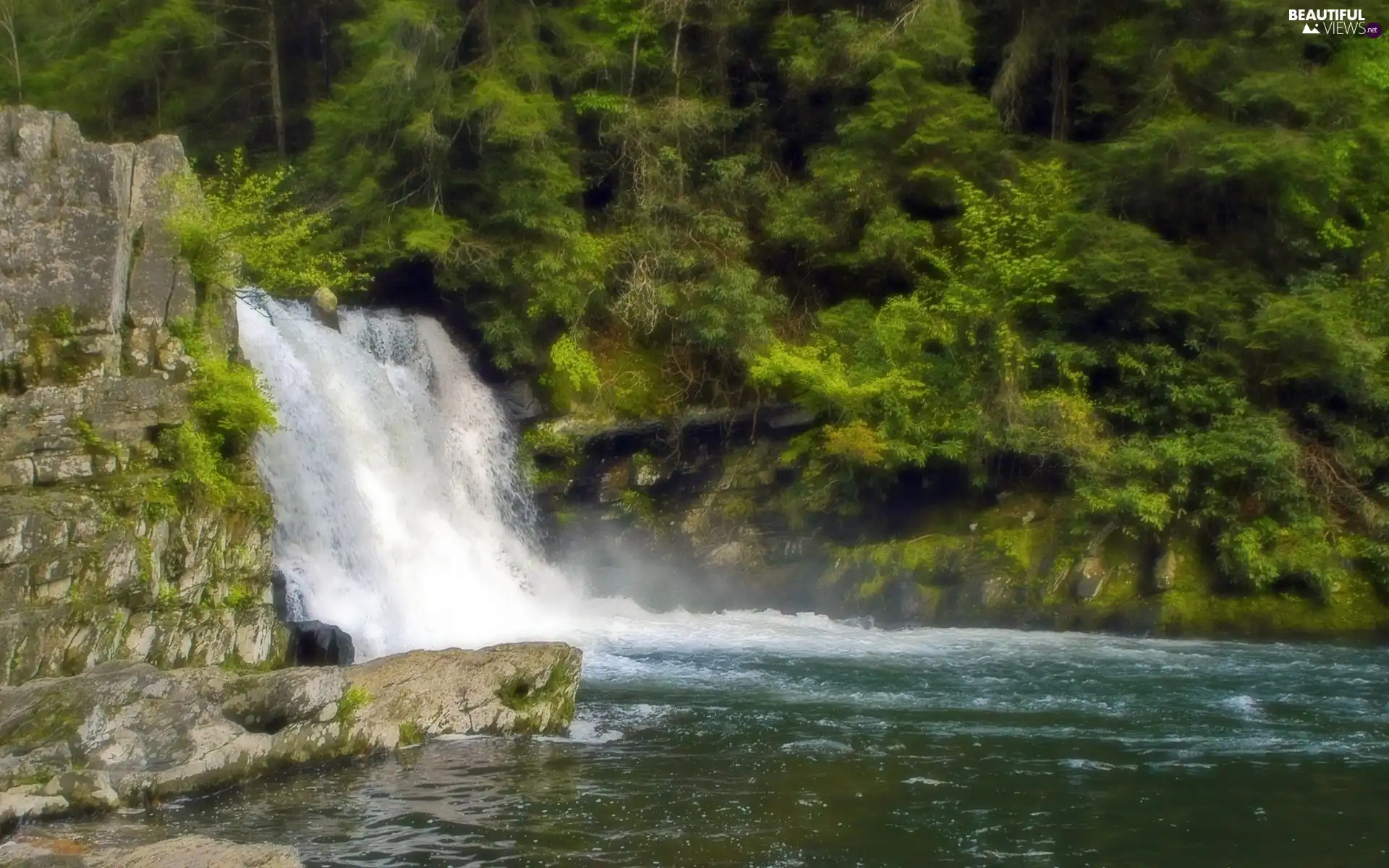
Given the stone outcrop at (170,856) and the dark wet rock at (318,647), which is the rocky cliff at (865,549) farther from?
the stone outcrop at (170,856)

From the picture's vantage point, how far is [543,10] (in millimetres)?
25531

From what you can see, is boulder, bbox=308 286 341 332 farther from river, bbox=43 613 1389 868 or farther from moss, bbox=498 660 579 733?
moss, bbox=498 660 579 733

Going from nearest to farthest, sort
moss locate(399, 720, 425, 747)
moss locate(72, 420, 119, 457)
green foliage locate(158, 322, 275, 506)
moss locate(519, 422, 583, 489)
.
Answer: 1. moss locate(399, 720, 425, 747)
2. moss locate(72, 420, 119, 457)
3. green foliage locate(158, 322, 275, 506)
4. moss locate(519, 422, 583, 489)

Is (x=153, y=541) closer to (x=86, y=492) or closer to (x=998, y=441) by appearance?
(x=86, y=492)

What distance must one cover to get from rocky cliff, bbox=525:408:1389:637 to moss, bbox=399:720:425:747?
1018 cm

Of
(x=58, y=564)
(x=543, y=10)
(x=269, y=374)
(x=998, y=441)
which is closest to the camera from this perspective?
(x=58, y=564)

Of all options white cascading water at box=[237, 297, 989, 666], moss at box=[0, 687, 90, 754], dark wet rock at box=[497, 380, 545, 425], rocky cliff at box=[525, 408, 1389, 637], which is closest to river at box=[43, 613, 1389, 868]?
moss at box=[0, 687, 90, 754]

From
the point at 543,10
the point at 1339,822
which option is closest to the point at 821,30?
the point at 543,10

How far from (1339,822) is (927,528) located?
12.1 meters

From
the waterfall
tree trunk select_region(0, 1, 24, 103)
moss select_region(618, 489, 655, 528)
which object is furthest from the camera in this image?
tree trunk select_region(0, 1, 24, 103)

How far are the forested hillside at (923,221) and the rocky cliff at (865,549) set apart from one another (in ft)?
1.52

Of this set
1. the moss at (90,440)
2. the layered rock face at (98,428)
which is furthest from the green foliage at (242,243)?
the moss at (90,440)

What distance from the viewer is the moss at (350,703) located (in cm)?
1185

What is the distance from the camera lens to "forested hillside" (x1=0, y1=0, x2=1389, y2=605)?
19.9 m
